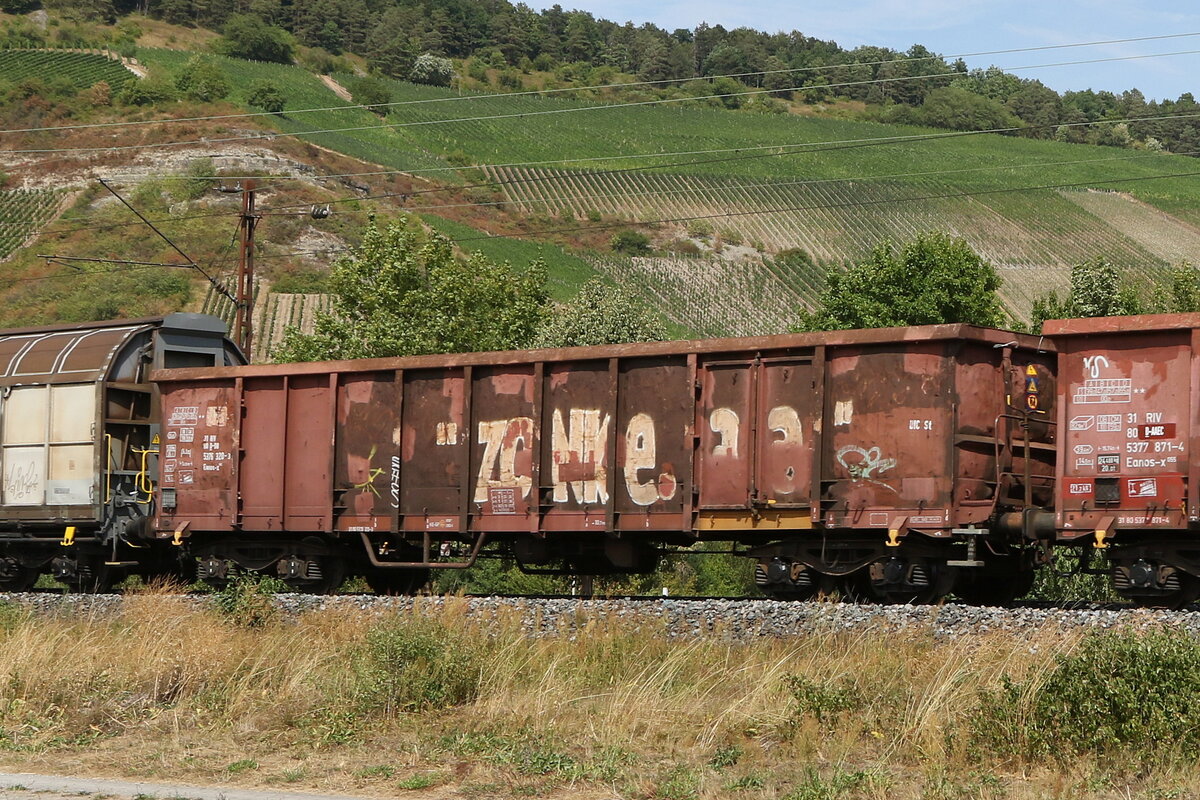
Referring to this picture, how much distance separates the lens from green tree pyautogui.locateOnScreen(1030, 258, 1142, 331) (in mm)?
38344

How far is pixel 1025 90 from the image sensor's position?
609 feet

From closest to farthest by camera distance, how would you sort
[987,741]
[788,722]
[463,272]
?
[987,741], [788,722], [463,272]

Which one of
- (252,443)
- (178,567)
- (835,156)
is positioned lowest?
(178,567)

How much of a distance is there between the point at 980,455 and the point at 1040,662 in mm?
3769

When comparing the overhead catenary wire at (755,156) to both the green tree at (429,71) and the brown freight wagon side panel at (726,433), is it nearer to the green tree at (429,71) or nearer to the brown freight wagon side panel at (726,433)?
the green tree at (429,71)

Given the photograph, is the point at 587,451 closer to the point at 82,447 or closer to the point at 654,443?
the point at 654,443

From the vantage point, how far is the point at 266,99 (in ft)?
363

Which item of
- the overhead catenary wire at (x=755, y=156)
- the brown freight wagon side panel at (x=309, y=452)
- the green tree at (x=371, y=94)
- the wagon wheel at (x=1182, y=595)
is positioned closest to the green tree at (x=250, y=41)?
the green tree at (x=371, y=94)

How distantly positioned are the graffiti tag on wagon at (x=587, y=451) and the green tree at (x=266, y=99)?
9888cm

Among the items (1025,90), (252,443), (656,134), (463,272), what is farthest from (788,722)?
(1025,90)

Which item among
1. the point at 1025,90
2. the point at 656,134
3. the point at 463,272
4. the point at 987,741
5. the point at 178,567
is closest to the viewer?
the point at 987,741

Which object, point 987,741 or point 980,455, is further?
point 980,455

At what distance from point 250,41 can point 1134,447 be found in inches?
5767

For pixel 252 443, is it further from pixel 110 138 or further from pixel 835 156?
pixel 835 156
